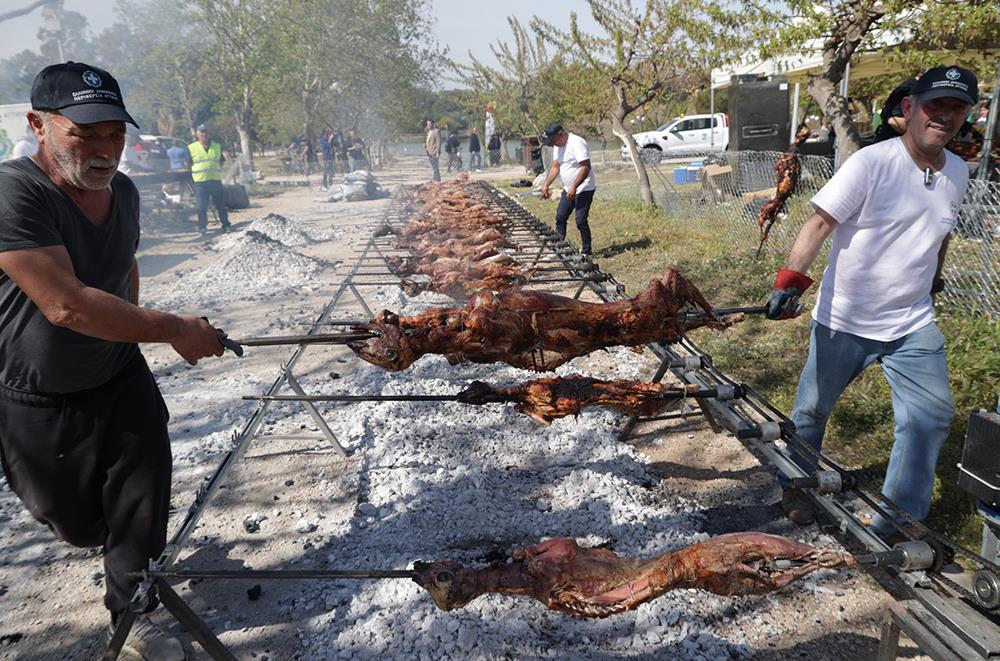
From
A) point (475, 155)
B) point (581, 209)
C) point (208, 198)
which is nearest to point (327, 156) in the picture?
point (475, 155)

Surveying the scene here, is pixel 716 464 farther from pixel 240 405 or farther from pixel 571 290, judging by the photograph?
pixel 571 290

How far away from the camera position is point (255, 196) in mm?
24047

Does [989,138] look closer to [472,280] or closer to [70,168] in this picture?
[472,280]

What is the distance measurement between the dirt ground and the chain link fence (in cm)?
343

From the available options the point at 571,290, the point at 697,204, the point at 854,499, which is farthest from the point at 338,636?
the point at 697,204

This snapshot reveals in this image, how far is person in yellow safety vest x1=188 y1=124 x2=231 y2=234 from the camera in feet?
47.8

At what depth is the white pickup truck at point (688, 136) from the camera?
2542 cm

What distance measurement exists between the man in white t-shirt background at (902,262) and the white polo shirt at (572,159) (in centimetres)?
705

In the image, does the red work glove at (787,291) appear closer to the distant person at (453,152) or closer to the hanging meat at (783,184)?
the hanging meat at (783,184)

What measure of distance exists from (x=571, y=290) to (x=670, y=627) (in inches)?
Answer: 250

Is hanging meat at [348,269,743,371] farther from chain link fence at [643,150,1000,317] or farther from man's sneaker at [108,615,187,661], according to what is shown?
chain link fence at [643,150,1000,317]

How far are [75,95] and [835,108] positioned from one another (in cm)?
837

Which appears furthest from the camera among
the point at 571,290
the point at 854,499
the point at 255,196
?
the point at 255,196

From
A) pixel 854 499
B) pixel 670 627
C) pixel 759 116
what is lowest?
pixel 670 627
